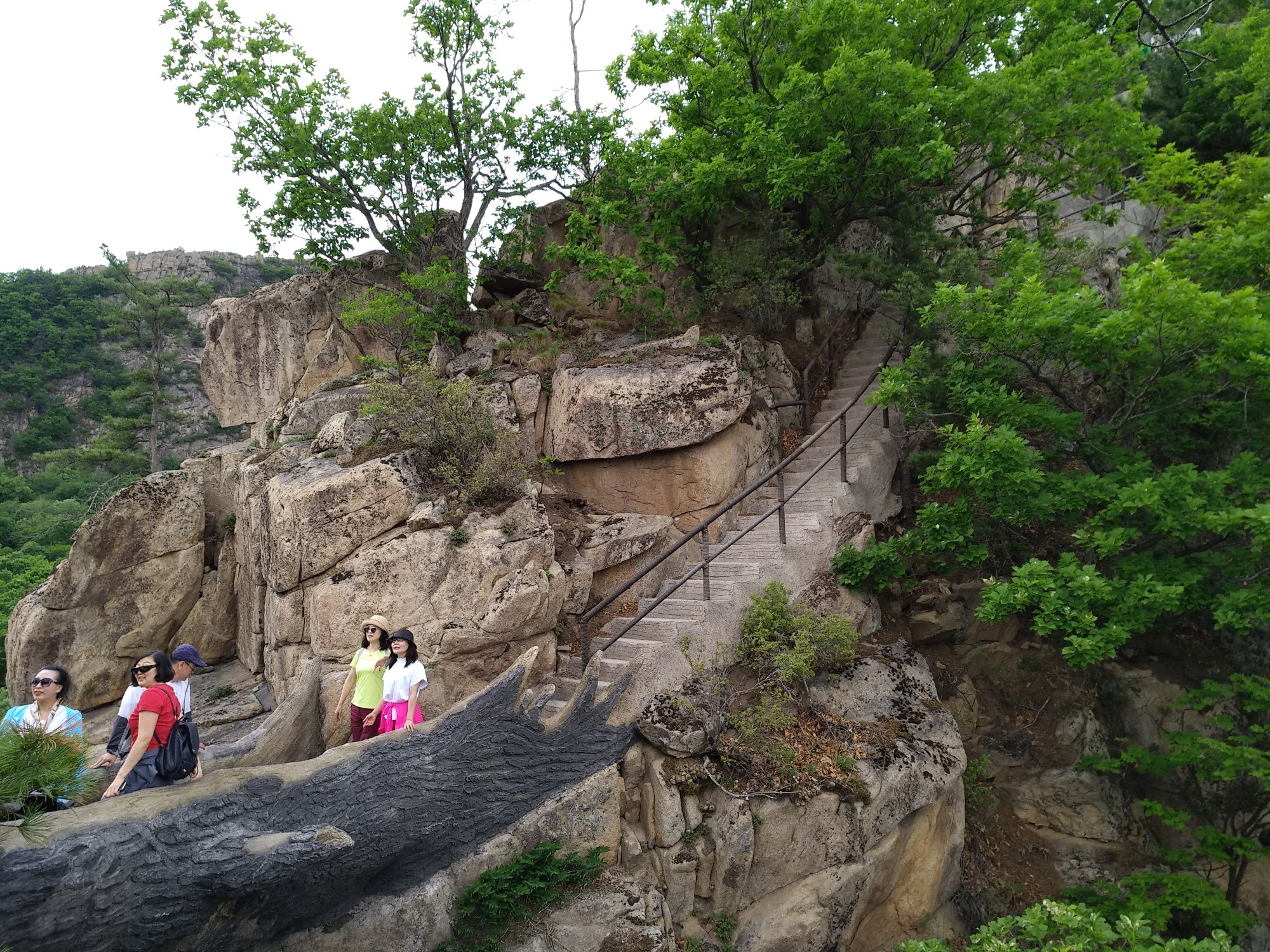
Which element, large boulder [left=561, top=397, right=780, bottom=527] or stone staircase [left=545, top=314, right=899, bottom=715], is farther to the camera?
large boulder [left=561, top=397, right=780, bottom=527]

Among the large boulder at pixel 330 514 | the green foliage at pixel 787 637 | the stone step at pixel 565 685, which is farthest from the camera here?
the large boulder at pixel 330 514

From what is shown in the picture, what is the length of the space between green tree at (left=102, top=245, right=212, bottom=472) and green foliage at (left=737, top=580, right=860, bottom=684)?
19246mm

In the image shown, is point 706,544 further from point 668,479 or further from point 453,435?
point 453,435

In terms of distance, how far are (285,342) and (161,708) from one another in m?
10.3

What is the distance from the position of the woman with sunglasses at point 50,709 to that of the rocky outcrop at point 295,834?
584 millimetres

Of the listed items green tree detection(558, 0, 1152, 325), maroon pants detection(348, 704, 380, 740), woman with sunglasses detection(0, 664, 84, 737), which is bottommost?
maroon pants detection(348, 704, 380, 740)

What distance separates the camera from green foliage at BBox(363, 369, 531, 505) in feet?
25.3

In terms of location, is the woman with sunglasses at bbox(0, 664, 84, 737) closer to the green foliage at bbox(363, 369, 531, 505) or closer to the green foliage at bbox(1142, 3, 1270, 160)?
the green foliage at bbox(363, 369, 531, 505)

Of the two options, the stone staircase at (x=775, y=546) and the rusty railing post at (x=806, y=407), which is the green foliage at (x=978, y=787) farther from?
the rusty railing post at (x=806, y=407)

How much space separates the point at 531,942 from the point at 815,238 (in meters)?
10.2

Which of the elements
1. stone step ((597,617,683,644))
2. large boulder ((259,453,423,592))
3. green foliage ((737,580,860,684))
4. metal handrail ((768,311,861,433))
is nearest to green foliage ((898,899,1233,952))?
green foliage ((737,580,860,684))

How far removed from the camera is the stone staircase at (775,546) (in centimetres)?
725

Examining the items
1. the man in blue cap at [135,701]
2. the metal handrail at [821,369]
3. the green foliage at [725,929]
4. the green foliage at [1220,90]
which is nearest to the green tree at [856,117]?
the green foliage at [1220,90]

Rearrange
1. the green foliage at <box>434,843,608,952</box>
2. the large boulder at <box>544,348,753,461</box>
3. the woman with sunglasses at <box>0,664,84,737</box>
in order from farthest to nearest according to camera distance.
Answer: the large boulder at <box>544,348,753,461</box> → the green foliage at <box>434,843,608,952</box> → the woman with sunglasses at <box>0,664,84,737</box>
